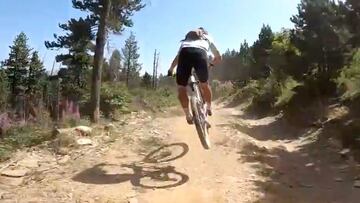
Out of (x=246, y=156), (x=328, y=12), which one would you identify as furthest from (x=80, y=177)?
(x=328, y=12)

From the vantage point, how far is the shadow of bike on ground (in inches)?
219

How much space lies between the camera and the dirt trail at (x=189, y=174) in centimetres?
511

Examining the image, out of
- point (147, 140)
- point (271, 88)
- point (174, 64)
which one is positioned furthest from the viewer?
point (271, 88)

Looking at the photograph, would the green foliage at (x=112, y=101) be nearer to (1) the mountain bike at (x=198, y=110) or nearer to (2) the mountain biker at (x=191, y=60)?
(1) the mountain bike at (x=198, y=110)

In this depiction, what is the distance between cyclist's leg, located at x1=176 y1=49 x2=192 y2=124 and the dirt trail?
937mm

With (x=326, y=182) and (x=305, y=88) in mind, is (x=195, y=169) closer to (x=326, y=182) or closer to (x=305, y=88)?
(x=326, y=182)

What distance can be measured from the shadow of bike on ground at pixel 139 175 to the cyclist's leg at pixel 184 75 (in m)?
0.92

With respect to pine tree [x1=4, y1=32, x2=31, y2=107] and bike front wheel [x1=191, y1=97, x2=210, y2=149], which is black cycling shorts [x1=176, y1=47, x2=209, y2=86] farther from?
pine tree [x1=4, y1=32, x2=31, y2=107]

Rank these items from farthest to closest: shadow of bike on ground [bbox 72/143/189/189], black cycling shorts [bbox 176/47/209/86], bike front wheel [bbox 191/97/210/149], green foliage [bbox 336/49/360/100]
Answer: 1. green foliage [bbox 336/49/360/100]
2. bike front wheel [bbox 191/97/210/149]
3. black cycling shorts [bbox 176/47/209/86]
4. shadow of bike on ground [bbox 72/143/189/189]

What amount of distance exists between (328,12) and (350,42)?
1572 millimetres

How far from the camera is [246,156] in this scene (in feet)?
23.6

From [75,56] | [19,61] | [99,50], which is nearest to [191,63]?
[99,50]

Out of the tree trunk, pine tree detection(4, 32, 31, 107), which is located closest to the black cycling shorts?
the tree trunk

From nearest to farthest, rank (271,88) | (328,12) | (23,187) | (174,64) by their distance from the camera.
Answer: (23,187) → (174,64) → (328,12) → (271,88)
